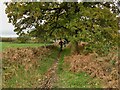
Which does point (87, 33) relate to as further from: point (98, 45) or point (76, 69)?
point (76, 69)

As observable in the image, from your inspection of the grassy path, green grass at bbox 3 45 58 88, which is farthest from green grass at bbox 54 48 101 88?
green grass at bbox 3 45 58 88

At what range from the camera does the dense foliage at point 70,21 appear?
19953 millimetres

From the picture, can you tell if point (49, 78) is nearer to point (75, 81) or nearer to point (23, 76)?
point (23, 76)

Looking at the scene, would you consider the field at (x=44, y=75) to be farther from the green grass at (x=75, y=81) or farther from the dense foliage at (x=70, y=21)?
the dense foliage at (x=70, y=21)

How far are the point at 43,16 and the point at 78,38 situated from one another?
3.84 meters

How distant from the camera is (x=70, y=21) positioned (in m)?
20.7

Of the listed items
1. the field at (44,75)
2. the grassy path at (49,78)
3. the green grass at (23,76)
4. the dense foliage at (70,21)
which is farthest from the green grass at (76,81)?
the dense foliage at (70,21)

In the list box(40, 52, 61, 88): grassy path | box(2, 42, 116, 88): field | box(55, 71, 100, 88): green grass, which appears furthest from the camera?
box(40, 52, 61, 88): grassy path

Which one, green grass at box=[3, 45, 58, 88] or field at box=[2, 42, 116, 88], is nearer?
field at box=[2, 42, 116, 88]

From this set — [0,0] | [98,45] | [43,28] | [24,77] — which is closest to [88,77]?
[24,77]

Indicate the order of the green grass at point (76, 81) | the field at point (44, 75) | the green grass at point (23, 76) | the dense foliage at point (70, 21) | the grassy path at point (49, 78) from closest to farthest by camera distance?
1. the green grass at point (76, 81)
2. the field at point (44, 75)
3. the green grass at point (23, 76)
4. the grassy path at point (49, 78)
5. the dense foliage at point (70, 21)

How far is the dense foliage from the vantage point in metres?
20.0

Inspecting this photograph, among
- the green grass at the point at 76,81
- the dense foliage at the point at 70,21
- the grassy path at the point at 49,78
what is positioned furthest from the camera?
the dense foliage at the point at 70,21

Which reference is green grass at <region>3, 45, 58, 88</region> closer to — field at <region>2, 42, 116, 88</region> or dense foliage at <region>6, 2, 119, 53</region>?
field at <region>2, 42, 116, 88</region>
